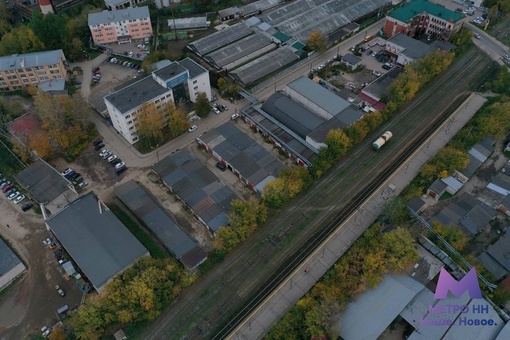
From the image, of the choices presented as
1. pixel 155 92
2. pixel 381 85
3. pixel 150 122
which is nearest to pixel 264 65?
pixel 381 85

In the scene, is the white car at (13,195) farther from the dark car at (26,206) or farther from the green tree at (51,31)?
the green tree at (51,31)

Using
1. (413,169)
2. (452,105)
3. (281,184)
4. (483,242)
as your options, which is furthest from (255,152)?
(452,105)

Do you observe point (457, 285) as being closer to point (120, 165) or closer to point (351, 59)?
point (120, 165)

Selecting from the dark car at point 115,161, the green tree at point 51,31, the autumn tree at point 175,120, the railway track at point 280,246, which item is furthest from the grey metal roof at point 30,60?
the railway track at point 280,246

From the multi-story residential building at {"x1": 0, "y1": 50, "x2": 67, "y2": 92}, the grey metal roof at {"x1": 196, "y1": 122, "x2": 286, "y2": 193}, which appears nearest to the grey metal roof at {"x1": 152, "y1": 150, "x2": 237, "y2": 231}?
the grey metal roof at {"x1": 196, "y1": 122, "x2": 286, "y2": 193}

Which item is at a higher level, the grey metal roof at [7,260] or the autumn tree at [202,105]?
the autumn tree at [202,105]

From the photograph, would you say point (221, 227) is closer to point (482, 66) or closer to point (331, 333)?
point (331, 333)

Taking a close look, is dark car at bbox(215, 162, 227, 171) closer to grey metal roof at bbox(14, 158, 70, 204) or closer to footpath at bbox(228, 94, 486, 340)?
footpath at bbox(228, 94, 486, 340)
